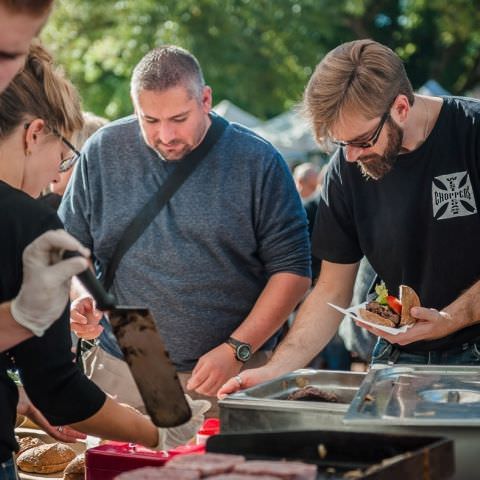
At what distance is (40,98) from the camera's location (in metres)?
2.34

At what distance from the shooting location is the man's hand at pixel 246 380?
2812 millimetres

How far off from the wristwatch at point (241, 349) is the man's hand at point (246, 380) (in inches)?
21.0

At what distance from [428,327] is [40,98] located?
4.78 ft

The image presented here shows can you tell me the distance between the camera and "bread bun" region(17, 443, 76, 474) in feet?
10.2

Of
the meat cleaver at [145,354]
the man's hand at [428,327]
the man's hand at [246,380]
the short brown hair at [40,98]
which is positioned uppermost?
the short brown hair at [40,98]

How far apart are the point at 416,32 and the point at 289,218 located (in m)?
16.6

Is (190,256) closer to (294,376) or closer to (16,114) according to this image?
(294,376)

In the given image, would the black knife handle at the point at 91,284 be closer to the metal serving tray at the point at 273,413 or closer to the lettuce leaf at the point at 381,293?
the metal serving tray at the point at 273,413

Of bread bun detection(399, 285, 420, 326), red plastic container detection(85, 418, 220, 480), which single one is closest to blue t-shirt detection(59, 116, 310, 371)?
bread bun detection(399, 285, 420, 326)

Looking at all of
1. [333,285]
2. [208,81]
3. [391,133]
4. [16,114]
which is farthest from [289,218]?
[208,81]

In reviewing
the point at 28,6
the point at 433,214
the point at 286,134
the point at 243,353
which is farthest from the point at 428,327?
the point at 286,134

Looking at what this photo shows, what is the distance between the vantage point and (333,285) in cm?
357

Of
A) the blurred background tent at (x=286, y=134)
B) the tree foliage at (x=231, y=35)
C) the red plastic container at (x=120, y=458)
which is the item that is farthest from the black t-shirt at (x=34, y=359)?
the tree foliage at (x=231, y=35)

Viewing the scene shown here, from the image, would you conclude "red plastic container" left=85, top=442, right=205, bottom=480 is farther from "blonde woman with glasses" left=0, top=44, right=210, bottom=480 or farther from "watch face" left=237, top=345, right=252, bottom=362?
"watch face" left=237, top=345, right=252, bottom=362
